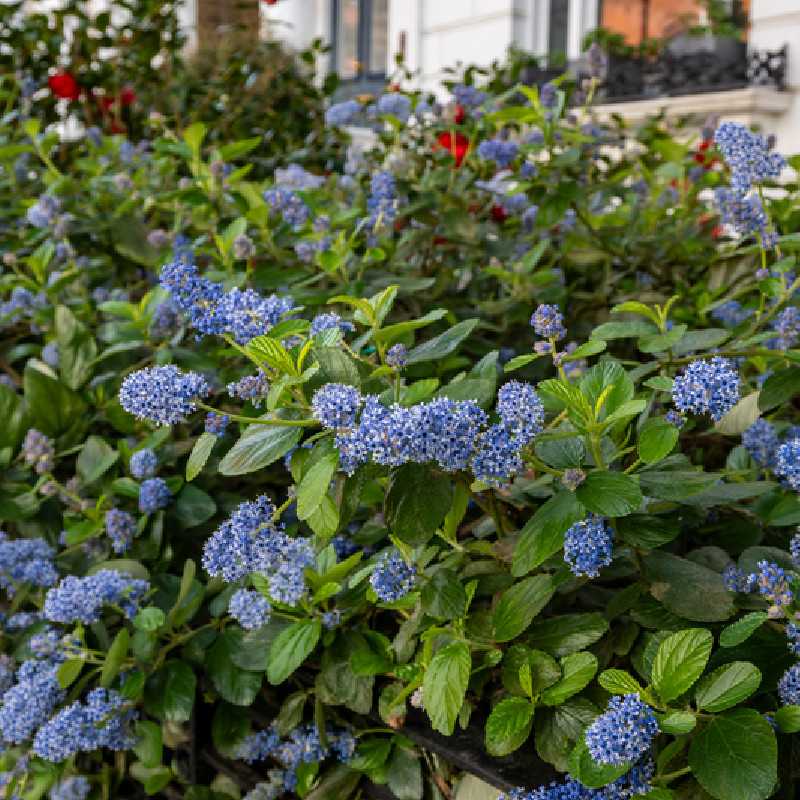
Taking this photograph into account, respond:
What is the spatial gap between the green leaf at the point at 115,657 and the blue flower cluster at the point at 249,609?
6.3 inches

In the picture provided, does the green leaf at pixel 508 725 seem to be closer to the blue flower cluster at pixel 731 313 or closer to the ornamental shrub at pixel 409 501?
the ornamental shrub at pixel 409 501

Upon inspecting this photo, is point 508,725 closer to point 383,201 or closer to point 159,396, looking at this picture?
point 159,396

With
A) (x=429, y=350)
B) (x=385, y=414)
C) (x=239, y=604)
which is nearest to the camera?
(x=385, y=414)

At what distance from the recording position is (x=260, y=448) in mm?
983

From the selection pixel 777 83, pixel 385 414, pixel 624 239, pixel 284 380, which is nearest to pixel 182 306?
pixel 284 380

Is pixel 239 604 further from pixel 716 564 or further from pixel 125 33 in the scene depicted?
pixel 125 33

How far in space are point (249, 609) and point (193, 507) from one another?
11.2 inches

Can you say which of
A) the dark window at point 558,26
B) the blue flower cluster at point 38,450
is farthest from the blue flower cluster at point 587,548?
the dark window at point 558,26

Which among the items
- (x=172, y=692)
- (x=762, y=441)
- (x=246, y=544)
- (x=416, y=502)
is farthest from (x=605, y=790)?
(x=172, y=692)

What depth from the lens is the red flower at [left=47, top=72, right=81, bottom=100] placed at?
3.58 metres

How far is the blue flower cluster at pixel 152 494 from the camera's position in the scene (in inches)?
56.2

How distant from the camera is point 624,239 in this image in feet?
6.81

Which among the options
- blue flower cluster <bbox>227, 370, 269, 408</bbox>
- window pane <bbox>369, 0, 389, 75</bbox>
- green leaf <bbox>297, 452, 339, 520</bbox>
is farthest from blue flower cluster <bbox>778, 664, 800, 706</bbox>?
window pane <bbox>369, 0, 389, 75</bbox>

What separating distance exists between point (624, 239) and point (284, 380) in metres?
1.27
